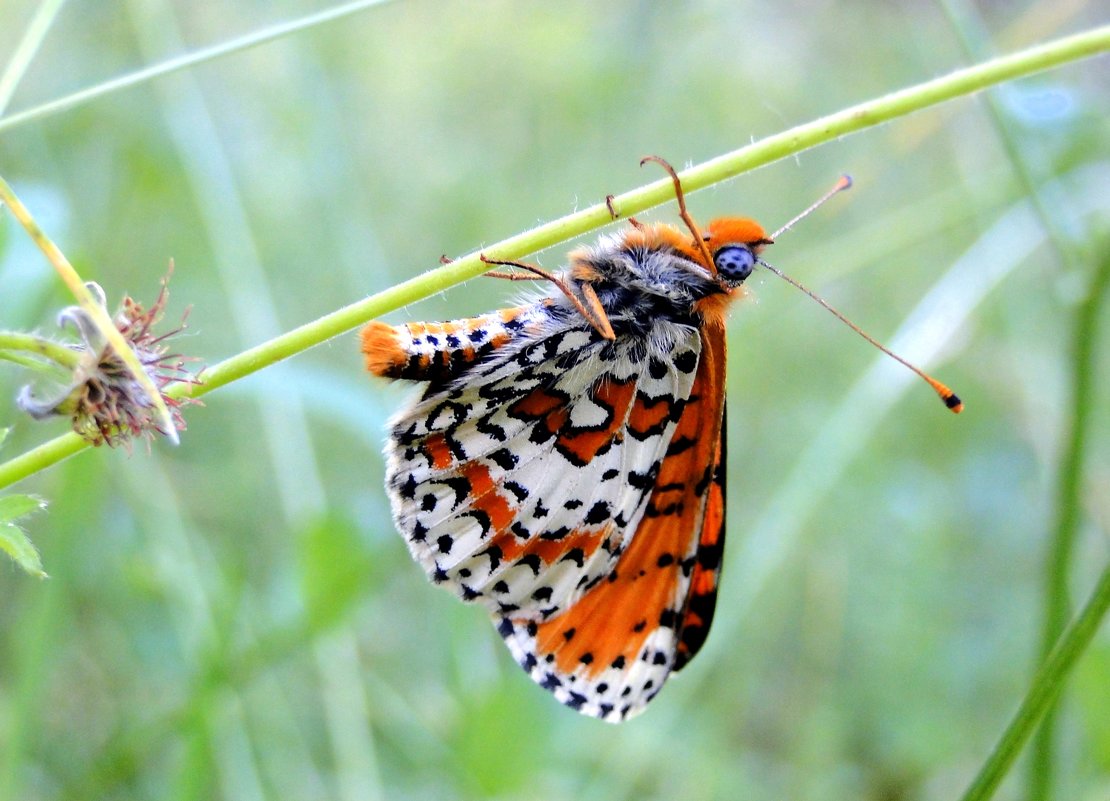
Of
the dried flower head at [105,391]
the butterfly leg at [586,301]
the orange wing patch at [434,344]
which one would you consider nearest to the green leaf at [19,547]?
the dried flower head at [105,391]

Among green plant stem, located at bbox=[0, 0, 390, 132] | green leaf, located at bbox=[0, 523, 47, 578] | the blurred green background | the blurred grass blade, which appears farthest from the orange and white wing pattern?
green leaf, located at bbox=[0, 523, 47, 578]

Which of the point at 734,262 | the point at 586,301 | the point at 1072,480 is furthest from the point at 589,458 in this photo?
the point at 1072,480

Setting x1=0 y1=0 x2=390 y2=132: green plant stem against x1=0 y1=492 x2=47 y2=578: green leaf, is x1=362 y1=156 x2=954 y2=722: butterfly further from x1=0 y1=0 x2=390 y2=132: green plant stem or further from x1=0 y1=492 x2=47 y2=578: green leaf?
x1=0 y1=492 x2=47 y2=578: green leaf

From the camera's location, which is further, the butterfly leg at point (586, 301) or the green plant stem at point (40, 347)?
the butterfly leg at point (586, 301)

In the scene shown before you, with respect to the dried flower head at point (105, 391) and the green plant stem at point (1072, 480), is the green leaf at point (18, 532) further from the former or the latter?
the green plant stem at point (1072, 480)

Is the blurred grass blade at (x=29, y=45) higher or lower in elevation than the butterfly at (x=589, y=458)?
higher
